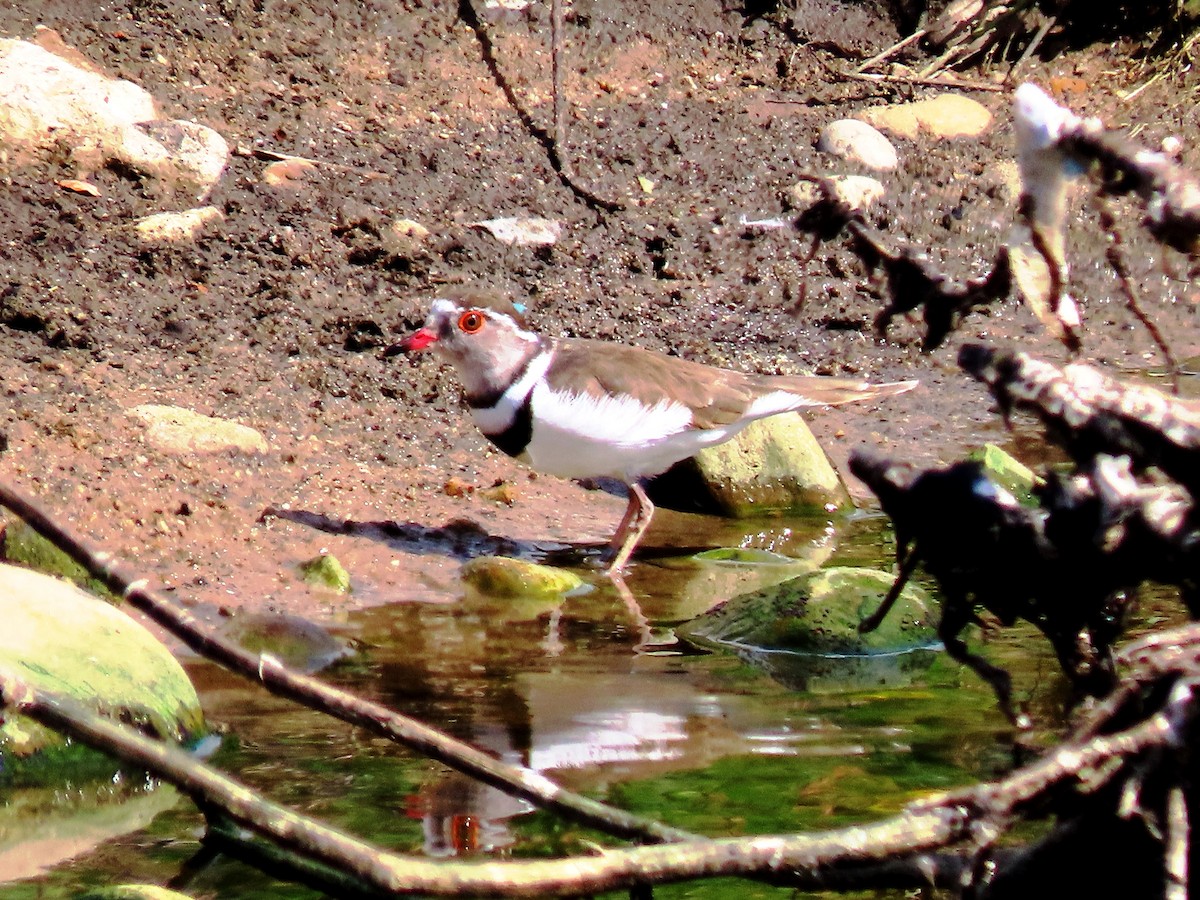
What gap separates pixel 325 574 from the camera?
5.59 meters

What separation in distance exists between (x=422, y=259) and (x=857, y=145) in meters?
3.00

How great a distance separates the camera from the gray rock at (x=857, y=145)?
959cm

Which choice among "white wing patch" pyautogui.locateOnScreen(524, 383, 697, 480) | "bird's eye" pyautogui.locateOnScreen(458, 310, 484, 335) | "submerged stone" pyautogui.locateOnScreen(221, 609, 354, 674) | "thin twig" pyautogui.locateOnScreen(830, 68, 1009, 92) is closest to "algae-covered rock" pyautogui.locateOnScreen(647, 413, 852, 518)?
"white wing patch" pyautogui.locateOnScreen(524, 383, 697, 480)

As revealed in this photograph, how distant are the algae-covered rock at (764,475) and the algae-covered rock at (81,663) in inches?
128

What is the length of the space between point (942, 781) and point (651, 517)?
9.65 feet

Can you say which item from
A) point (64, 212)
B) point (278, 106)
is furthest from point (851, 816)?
point (278, 106)

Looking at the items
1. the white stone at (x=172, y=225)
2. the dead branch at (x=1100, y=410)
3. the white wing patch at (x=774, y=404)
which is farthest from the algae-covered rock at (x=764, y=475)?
the dead branch at (x=1100, y=410)

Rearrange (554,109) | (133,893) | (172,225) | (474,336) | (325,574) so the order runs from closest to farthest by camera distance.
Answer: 1. (133,893)
2. (325,574)
3. (474,336)
4. (172,225)
5. (554,109)

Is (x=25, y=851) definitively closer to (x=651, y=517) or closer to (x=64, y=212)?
(x=651, y=517)

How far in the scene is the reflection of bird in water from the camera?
625cm

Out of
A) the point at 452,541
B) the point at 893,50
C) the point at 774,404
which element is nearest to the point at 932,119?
the point at 893,50

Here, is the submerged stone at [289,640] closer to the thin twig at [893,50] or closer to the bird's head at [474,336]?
the bird's head at [474,336]

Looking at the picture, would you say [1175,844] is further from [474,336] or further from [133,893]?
[474,336]

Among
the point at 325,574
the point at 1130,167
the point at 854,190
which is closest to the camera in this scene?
the point at 1130,167
